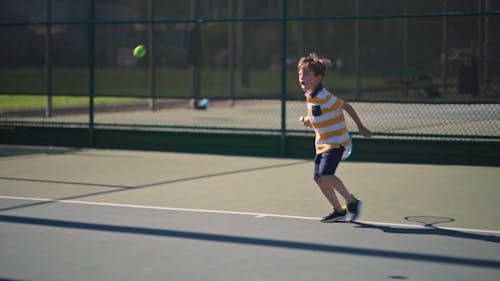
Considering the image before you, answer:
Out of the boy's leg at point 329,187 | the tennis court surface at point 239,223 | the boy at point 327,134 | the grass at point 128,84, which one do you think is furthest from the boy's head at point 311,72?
the grass at point 128,84

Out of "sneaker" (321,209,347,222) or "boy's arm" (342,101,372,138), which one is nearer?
"boy's arm" (342,101,372,138)

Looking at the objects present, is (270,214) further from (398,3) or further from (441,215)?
(398,3)

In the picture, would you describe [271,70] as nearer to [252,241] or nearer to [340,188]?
[340,188]

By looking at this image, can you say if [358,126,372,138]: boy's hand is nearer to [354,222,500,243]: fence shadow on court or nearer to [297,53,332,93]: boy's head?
[297,53,332,93]: boy's head

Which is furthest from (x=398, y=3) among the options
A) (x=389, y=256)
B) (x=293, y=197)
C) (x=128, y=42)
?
(x=389, y=256)

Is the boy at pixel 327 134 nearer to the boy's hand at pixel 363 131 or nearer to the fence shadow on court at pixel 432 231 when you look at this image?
the boy's hand at pixel 363 131

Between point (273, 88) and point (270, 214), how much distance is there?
20514mm

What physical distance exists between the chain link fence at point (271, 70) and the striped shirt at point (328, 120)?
185 inches

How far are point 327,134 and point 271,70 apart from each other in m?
22.4

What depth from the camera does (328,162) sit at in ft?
29.1

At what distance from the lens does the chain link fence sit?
13992mm

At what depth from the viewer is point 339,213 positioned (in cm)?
891

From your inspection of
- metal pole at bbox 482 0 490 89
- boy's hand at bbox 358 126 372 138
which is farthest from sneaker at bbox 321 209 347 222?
metal pole at bbox 482 0 490 89

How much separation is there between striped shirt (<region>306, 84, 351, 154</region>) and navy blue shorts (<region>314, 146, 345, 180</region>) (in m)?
0.04
